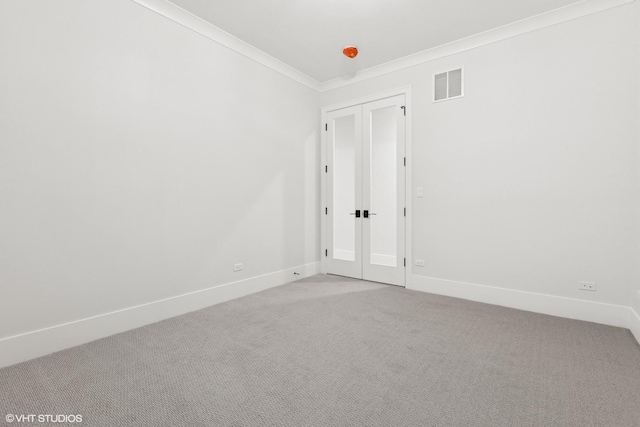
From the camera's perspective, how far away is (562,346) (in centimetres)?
236

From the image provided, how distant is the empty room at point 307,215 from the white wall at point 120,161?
2 cm

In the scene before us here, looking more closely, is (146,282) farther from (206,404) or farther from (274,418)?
(274,418)

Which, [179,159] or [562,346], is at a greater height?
[179,159]

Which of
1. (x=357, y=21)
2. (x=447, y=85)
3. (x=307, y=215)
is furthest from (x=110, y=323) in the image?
(x=447, y=85)

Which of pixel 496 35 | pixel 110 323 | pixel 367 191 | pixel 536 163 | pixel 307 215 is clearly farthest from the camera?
pixel 307 215

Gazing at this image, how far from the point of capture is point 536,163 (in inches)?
123

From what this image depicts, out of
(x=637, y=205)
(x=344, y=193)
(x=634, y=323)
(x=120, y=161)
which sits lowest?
(x=634, y=323)

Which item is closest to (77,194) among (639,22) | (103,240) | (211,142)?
(103,240)

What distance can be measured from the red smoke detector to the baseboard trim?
9.56 feet

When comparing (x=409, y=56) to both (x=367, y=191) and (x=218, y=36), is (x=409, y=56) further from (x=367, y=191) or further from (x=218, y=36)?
(x=218, y=36)

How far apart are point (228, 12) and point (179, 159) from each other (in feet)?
5.09

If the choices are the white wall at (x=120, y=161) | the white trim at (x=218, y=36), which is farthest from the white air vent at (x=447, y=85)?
the white wall at (x=120, y=161)

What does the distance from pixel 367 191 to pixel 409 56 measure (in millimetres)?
1833

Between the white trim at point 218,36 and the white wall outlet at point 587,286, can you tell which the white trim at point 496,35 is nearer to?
the white trim at point 218,36
